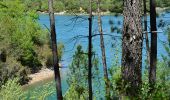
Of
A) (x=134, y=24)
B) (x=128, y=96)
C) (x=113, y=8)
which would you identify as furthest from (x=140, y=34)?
(x=113, y=8)

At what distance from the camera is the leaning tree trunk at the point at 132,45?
675 centimetres

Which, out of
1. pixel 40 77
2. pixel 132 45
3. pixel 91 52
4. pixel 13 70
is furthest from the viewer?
pixel 40 77

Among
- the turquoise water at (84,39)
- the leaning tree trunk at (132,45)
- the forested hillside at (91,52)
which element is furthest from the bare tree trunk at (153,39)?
the leaning tree trunk at (132,45)

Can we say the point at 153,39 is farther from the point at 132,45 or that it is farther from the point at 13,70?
the point at 13,70

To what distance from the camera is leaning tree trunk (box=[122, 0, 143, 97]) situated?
266 inches

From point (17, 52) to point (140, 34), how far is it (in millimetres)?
48539

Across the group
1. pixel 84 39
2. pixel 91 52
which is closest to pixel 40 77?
pixel 84 39

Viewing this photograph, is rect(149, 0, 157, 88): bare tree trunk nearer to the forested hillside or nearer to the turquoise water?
the forested hillside

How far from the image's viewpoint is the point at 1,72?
149 feet

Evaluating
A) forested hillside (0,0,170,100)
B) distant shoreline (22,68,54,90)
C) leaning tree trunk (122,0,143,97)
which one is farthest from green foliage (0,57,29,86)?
leaning tree trunk (122,0,143,97)

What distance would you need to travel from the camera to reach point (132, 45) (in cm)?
679

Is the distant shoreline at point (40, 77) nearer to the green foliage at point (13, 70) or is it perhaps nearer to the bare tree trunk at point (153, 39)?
the green foliage at point (13, 70)

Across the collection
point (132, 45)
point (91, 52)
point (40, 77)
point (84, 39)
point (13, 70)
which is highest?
point (132, 45)

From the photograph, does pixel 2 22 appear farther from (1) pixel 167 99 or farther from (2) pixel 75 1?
(1) pixel 167 99
